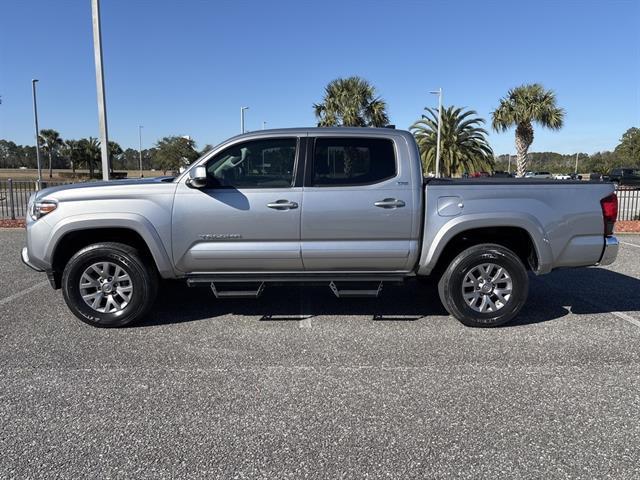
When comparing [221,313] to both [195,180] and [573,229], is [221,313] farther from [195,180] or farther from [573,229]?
[573,229]

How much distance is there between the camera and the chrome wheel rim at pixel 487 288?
4641 millimetres

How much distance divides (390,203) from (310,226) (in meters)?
0.81

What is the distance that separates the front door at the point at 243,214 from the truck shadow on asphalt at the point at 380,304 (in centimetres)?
74

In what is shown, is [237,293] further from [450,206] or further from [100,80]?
[100,80]

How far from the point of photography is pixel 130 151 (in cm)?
11419

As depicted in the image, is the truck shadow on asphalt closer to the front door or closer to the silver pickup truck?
the silver pickup truck

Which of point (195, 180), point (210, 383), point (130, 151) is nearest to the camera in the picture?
point (210, 383)

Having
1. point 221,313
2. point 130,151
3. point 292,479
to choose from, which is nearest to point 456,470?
point 292,479

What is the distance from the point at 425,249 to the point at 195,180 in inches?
92.3

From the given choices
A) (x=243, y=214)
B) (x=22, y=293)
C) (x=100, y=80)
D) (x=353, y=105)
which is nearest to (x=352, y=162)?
(x=243, y=214)

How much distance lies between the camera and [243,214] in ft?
14.6

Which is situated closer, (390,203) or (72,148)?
(390,203)

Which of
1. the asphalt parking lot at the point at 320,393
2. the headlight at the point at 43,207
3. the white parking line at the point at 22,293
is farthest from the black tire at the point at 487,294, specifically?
the white parking line at the point at 22,293

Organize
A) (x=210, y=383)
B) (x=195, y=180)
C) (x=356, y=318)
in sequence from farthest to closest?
(x=356, y=318)
(x=195, y=180)
(x=210, y=383)
